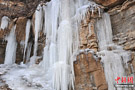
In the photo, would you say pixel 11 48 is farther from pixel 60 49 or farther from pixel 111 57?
pixel 111 57

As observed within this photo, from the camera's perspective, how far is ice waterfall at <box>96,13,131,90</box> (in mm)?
5311

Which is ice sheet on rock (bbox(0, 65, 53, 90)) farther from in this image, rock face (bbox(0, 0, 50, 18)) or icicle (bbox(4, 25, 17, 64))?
rock face (bbox(0, 0, 50, 18))

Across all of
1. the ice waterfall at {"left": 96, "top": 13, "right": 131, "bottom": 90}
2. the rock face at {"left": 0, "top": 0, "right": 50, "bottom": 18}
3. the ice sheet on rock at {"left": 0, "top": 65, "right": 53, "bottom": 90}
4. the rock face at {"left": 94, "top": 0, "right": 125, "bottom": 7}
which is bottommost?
the ice sheet on rock at {"left": 0, "top": 65, "right": 53, "bottom": 90}

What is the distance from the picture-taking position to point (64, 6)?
8.19m

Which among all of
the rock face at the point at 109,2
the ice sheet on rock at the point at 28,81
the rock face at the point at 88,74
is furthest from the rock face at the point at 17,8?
the rock face at the point at 88,74

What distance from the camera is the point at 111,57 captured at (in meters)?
5.62

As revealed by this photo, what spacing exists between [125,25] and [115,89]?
3.06 metres

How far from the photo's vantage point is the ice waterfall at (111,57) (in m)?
5.31

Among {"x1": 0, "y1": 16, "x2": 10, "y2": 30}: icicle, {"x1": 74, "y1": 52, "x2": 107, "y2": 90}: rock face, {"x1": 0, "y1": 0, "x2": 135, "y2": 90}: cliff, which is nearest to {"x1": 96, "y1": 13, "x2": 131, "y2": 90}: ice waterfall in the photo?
{"x1": 0, "y1": 0, "x2": 135, "y2": 90}: cliff

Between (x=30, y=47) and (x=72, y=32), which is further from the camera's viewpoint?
(x=30, y=47)

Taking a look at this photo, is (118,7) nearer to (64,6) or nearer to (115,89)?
(64,6)

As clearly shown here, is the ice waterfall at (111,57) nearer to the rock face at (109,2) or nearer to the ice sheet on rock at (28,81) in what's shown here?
the rock face at (109,2)

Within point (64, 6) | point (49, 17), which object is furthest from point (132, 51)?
point (49, 17)

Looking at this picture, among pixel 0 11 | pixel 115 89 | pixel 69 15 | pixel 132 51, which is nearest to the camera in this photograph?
pixel 115 89
